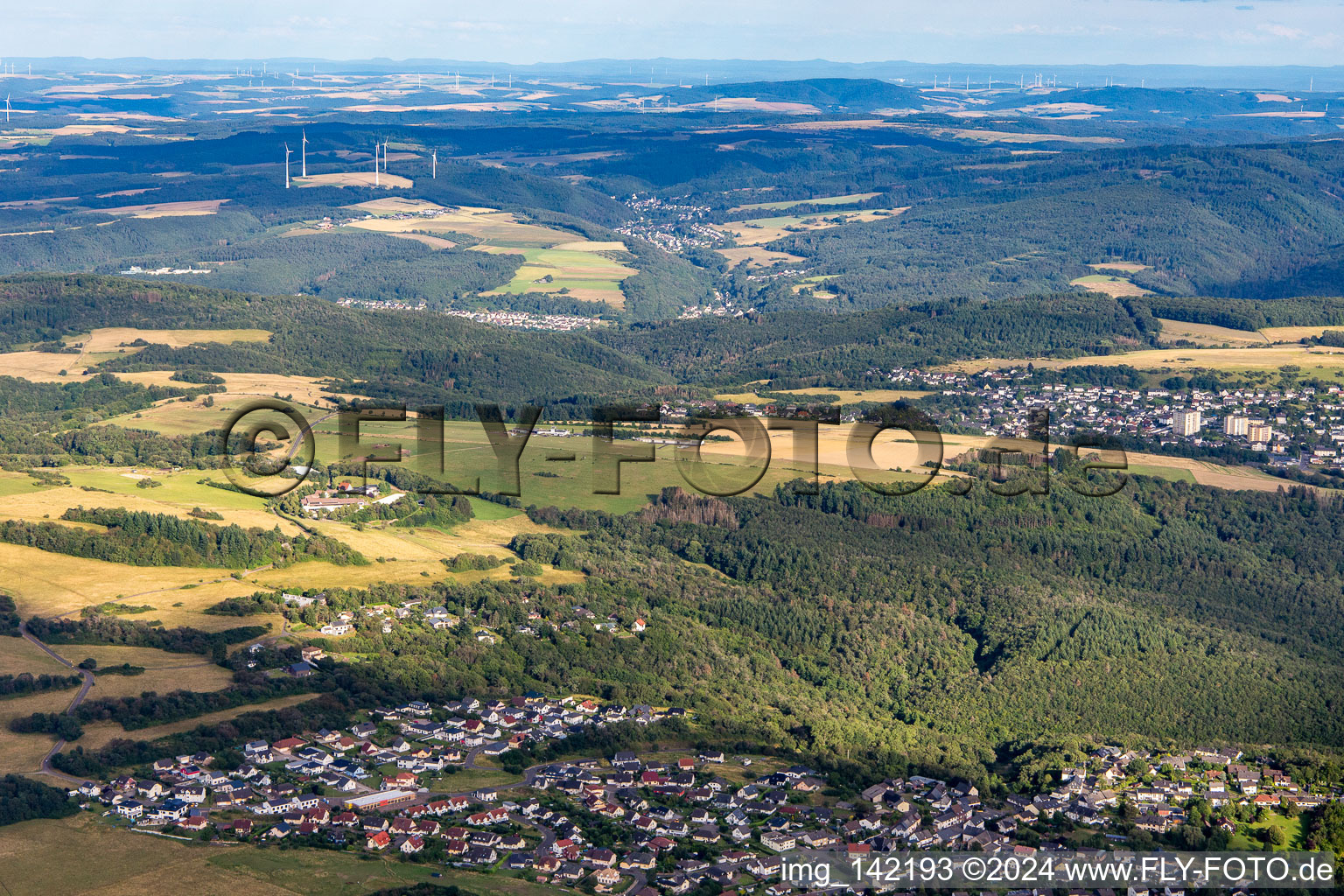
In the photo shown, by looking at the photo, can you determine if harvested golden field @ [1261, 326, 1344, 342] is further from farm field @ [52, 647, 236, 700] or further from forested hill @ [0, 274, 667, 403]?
farm field @ [52, 647, 236, 700]

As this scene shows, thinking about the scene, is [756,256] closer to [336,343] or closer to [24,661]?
[336,343]

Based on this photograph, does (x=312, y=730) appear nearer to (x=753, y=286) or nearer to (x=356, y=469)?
(x=356, y=469)

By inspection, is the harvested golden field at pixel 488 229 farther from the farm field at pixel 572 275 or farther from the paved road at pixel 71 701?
the paved road at pixel 71 701

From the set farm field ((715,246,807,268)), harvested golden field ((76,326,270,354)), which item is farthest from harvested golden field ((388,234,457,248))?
harvested golden field ((76,326,270,354))

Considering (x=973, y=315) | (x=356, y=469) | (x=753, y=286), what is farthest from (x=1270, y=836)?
(x=753, y=286)

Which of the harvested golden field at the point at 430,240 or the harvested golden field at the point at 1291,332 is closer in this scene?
the harvested golden field at the point at 1291,332

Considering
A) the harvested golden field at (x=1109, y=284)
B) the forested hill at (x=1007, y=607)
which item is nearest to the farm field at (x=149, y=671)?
the forested hill at (x=1007, y=607)

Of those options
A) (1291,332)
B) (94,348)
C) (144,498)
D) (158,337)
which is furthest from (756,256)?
(144,498)
